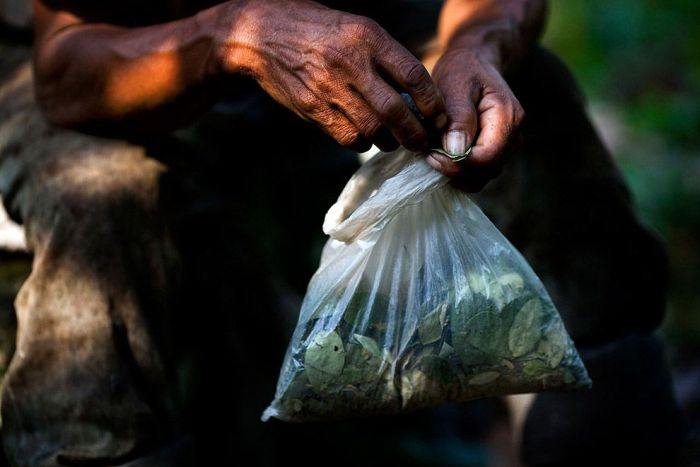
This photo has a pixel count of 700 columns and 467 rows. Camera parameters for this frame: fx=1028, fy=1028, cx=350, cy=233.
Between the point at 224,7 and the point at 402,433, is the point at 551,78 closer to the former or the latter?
the point at 224,7

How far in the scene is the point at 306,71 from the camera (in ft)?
4.47

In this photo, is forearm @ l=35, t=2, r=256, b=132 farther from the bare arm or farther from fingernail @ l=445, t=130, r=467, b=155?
fingernail @ l=445, t=130, r=467, b=155

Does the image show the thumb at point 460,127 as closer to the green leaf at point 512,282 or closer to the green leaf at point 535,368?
the green leaf at point 512,282

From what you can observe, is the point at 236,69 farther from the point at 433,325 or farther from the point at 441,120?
the point at 433,325

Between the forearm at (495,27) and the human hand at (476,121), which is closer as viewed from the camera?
the human hand at (476,121)

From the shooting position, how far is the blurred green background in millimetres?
3359

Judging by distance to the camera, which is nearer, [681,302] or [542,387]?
[542,387]

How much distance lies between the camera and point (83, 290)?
1551 mm

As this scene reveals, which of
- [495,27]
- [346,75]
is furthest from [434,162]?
[495,27]

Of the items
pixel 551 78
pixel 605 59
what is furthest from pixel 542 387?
pixel 605 59

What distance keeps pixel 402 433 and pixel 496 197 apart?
0.93m

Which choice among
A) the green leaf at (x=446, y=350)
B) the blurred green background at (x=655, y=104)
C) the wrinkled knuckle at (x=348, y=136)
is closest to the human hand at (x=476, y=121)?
the wrinkled knuckle at (x=348, y=136)

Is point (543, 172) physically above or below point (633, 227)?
above

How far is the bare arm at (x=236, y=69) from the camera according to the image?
1.34m
